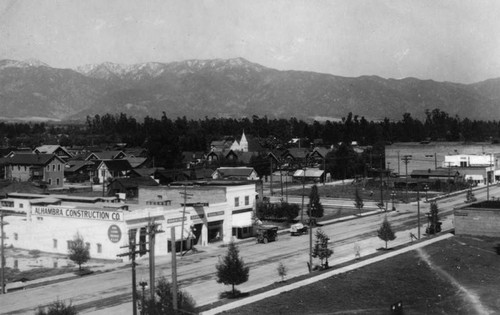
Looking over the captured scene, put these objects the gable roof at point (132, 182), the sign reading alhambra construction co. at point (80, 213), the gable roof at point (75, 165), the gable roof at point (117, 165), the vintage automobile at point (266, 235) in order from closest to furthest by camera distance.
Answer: the sign reading alhambra construction co. at point (80, 213) < the vintage automobile at point (266, 235) < the gable roof at point (132, 182) < the gable roof at point (117, 165) < the gable roof at point (75, 165)

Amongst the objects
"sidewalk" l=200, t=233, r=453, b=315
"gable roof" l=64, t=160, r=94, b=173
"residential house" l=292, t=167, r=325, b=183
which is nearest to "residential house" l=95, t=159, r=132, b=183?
"gable roof" l=64, t=160, r=94, b=173

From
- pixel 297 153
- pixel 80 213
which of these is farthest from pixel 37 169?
pixel 80 213

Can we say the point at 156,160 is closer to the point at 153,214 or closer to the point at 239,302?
the point at 153,214

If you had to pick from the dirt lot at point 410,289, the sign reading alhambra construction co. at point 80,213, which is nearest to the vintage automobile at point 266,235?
the dirt lot at point 410,289

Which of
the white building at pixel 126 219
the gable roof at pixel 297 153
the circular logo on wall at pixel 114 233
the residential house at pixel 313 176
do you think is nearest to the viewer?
the circular logo on wall at pixel 114 233

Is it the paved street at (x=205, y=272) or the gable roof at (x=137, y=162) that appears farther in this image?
the gable roof at (x=137, y=162)

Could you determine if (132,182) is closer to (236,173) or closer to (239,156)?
(236,173)

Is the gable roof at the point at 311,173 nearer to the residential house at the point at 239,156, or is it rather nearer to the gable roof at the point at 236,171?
the gable roof at the point at 236,171

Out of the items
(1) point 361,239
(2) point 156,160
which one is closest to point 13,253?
(1) point 361,239
